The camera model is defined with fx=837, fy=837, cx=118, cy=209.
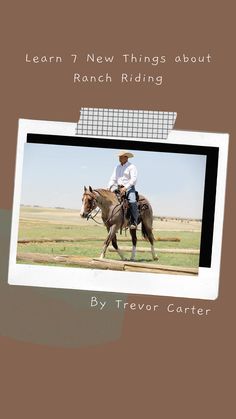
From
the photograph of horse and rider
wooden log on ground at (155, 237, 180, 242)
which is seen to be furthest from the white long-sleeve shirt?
wooden log on ground at (155, 237, 180, 242)

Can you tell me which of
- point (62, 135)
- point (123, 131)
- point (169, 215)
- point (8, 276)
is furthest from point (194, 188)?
point (8, 276)

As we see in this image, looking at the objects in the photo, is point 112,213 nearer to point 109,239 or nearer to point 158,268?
point 109,239

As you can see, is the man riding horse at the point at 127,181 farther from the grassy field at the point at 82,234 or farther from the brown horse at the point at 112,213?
the grassy field at the point at 82,234

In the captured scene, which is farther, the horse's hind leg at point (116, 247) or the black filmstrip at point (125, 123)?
the horse's hind leg at point (116, 247)

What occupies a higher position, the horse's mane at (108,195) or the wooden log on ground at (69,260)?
the horse's mane at (108,195)

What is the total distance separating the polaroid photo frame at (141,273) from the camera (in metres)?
6.17

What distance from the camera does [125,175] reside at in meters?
6.26

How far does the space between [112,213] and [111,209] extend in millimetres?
32

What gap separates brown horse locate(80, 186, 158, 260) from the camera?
6.26 m

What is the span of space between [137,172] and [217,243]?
79 centimetres

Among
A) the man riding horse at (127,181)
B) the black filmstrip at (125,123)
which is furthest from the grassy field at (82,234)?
the black filmstrip at (125,123)

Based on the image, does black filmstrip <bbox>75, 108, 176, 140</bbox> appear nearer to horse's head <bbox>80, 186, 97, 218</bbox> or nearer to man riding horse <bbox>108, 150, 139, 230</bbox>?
man riding horse <bbox>108, 150, 139, 230</bbox>

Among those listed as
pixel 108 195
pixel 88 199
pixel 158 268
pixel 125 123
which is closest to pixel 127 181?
pixel 108 195

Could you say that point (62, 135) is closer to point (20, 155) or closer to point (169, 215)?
point (20, 155)
